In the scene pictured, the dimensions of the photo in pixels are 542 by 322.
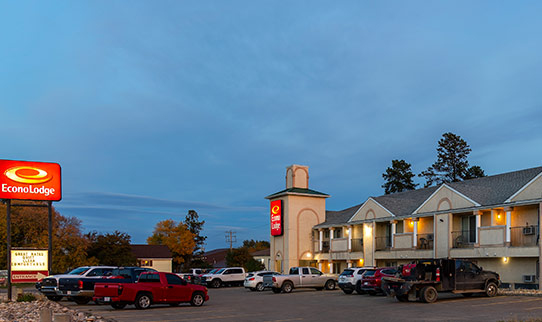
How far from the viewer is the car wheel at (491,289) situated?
80.5 feet

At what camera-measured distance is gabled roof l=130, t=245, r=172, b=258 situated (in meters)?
79.4

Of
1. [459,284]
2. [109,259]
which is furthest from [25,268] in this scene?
[109,259]

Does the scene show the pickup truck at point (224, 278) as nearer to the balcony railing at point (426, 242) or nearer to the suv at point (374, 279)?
the balcony railing at point (426, 242)

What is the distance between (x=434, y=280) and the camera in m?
23.1

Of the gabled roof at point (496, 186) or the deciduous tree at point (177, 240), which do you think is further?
the deciduous tree at point (177, 240)

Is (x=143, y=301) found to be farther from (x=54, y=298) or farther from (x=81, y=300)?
(x=54, y=298)

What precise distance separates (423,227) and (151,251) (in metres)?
52.3

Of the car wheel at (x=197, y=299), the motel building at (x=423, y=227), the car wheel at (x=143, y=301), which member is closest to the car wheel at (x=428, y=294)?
the motel building at (x=423, y=227)

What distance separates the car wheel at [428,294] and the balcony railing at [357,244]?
800 inches

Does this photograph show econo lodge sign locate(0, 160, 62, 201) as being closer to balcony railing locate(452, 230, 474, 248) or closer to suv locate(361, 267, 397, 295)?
suv locate(361, 267, 397, 295)

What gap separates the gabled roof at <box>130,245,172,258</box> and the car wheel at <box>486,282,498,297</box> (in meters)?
61.0

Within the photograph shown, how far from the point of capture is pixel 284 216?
49.3 meters

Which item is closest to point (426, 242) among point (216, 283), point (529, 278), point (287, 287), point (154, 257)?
point (529, 278)

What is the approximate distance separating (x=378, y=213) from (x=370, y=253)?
299 centimetres
